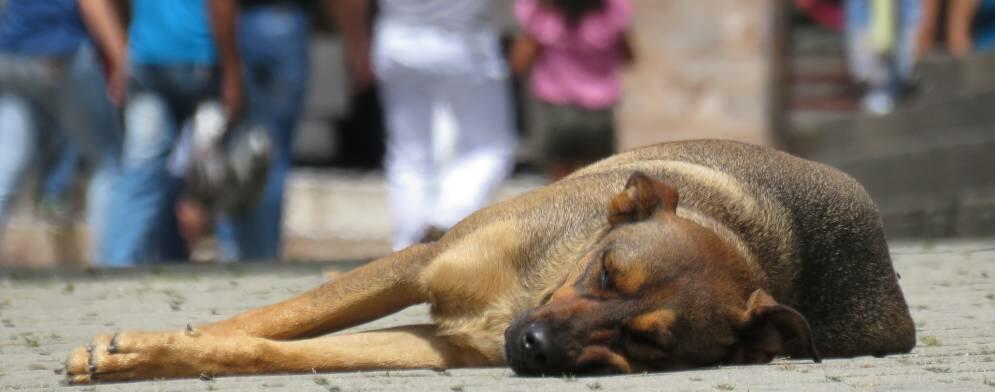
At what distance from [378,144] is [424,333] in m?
8.74

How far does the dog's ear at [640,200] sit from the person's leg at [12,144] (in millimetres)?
4606

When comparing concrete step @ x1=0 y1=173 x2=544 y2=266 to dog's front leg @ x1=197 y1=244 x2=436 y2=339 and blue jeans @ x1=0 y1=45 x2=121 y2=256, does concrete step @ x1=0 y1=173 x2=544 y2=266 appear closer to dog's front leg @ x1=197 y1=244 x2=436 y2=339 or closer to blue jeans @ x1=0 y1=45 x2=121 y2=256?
blue jeans @ x1=0 y1=45 x2=121 y2=256


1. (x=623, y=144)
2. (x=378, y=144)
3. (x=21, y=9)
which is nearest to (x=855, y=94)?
(x=623, y=144)

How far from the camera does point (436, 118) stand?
33.2 ft

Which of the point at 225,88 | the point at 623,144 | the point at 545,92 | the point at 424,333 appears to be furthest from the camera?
the point at 623,144

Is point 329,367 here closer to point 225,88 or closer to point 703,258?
point 703,258

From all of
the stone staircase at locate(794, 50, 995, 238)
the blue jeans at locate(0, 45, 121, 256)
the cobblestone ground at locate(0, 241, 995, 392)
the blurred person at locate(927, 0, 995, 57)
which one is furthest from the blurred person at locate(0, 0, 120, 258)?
the blurred person at locate(927, 0, 995, 57)

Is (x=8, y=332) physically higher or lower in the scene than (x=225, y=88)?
lower

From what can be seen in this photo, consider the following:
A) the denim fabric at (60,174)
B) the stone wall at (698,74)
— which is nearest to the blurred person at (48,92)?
the denim fabric at (60,174)

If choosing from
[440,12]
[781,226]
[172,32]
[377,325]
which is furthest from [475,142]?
[781,226]

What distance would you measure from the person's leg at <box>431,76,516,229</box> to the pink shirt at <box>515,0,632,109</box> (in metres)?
0.78

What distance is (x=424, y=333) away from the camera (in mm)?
6023

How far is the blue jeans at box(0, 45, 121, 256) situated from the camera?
31.1ft

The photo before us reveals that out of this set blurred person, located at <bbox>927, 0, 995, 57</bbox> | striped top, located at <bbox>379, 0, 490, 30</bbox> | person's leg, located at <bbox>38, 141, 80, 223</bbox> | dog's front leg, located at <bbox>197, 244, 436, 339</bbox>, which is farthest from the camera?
blurred person, located at <bbox>927, 0, 995, 57</bbox>
